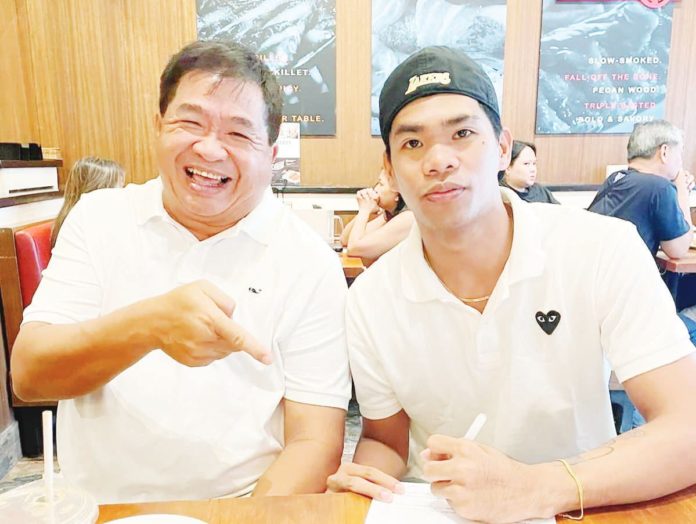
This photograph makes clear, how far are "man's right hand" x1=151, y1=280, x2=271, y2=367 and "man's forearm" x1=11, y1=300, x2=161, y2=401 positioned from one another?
4 cm

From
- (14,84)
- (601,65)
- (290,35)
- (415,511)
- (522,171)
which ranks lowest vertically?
(415,511)

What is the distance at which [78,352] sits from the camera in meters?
1.05

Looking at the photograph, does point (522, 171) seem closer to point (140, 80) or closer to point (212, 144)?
point (140, 80)

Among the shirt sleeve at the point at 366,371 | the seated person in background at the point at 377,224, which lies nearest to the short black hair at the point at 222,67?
the shirt sleeve at the point at 366,371

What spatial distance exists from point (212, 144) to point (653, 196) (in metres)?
2.77

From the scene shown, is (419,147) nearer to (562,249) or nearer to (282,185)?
(562,249)

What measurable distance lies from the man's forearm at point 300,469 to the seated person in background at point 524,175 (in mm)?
3052

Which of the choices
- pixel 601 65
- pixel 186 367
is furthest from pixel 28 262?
pixel 601 65

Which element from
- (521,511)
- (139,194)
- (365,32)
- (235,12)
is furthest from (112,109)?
(521,511)

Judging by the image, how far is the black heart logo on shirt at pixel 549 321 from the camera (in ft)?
4.00

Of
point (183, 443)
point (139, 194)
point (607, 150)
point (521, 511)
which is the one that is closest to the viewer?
point (521, 511)

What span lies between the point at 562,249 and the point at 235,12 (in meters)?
3.86

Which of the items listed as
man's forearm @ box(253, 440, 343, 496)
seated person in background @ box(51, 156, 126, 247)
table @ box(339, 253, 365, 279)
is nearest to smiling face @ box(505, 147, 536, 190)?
table @ box(339, 253, 365, 279)

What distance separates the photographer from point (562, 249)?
4.09ft
